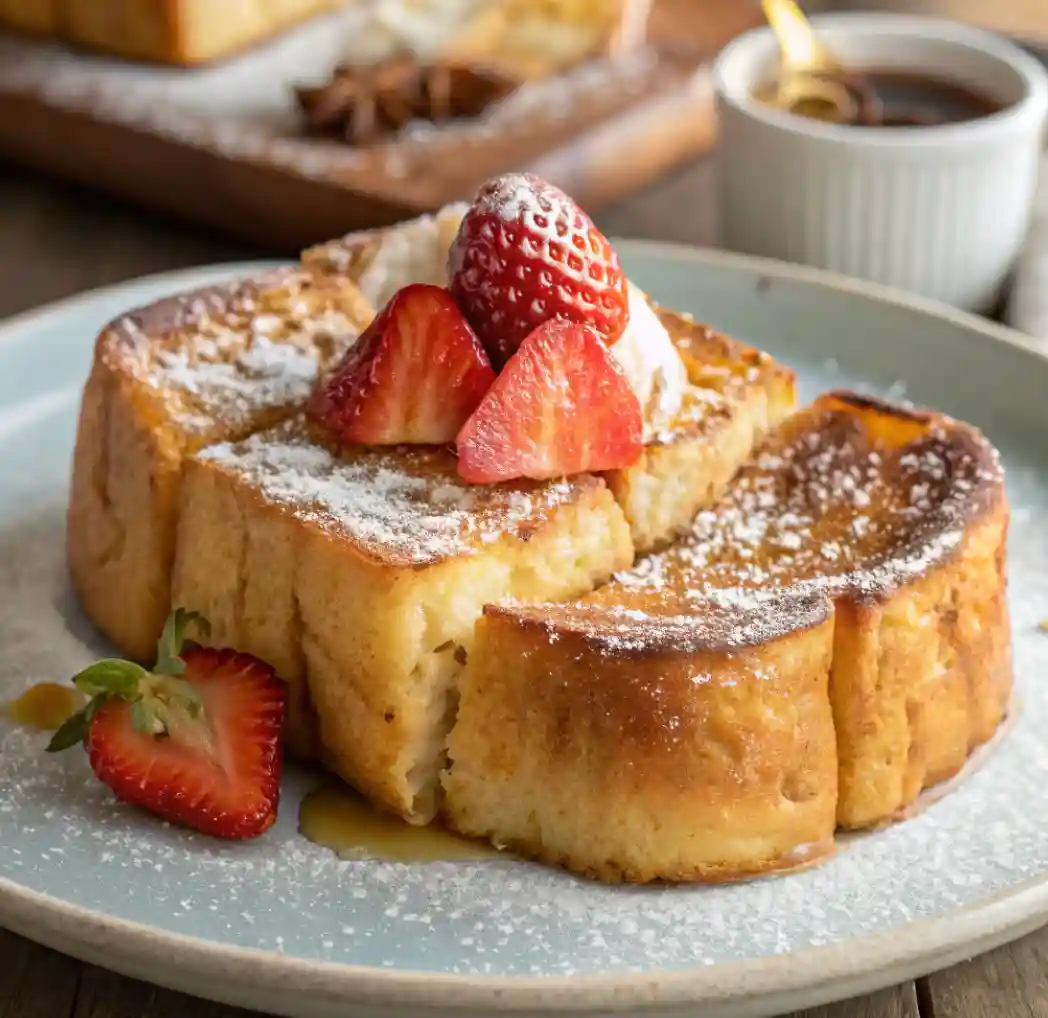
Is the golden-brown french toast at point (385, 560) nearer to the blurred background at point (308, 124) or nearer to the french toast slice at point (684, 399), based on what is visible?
the french toast slice at point (684, 399)

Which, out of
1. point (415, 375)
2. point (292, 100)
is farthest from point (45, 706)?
point (292, 100)

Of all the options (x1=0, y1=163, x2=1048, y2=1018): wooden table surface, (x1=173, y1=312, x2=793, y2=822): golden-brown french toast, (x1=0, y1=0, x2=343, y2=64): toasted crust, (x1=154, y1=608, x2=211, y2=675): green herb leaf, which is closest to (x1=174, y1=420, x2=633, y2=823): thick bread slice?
(x1=173, y1=312, x2=793, y2=822): golden-brown french toast

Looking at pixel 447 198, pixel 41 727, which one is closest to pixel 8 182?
pixel 447 198

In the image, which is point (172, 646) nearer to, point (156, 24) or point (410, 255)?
point (410, 255)

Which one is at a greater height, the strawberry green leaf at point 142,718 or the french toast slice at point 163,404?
the french toast slice at point 163,404

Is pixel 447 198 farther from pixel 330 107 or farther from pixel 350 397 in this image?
pixel 350 397

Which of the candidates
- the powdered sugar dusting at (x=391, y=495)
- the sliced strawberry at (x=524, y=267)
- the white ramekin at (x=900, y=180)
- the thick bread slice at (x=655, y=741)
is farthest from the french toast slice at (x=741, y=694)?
the white ramekin at (x=900, y=180)

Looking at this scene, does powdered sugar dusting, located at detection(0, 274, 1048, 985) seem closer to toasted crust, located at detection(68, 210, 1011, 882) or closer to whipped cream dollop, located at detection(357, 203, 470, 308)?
toasted crust, located at detection(68, 210, 1011, 882)
